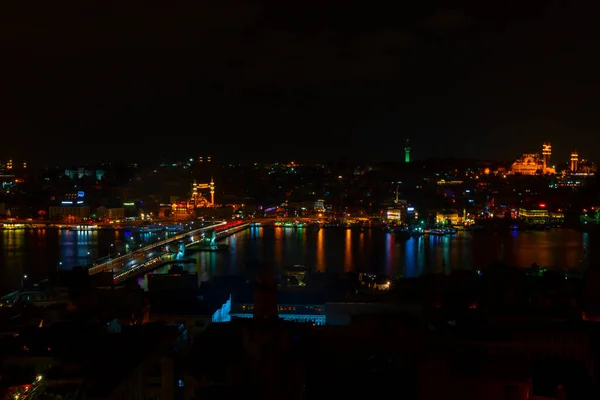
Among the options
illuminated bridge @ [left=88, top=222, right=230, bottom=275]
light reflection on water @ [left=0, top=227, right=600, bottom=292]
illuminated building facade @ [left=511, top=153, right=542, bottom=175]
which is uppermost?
illuminated building facade @ [left=511, top=153, right=542, bottom=175]

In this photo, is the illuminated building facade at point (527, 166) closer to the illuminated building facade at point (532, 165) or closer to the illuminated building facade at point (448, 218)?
the illuminated building facade at point (532, 165)

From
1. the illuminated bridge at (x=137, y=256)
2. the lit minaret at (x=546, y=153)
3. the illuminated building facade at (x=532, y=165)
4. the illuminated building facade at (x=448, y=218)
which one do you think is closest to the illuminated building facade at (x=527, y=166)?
the illuminated building facade at (x=532, y=165)

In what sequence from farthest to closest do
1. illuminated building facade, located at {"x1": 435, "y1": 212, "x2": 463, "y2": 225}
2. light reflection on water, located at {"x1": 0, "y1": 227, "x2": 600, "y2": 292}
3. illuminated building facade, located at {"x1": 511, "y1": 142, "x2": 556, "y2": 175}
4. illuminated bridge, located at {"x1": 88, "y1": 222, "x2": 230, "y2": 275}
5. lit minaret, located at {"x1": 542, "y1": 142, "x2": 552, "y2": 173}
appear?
1. lit minaret, located at {"x1": 542, "y1": 142, "x2": 552, "y2": 173}
2. illuminated building facade, located at {"x1": 511, "y1": 142, "x2": 556, "y2": 175}
3. illuminated building facade, located at {"x1": 435, "y1": 212, "x2": 463, "y2": 225}
4. light reflection on water, located at {"x1": 0, "y1": 227, "x2": 600, "y2": 292}
5. illuminated bridge, located at {"x1": 88, "y1": 222, "x2": 230, "y2": 275}

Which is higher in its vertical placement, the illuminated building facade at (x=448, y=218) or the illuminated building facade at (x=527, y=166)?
the illuminated building facade at (x=527, y=166)

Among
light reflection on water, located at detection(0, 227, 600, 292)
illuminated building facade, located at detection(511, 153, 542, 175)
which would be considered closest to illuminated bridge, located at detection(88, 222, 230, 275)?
light reflection on water, located at detection(0, 227, 600, 292)

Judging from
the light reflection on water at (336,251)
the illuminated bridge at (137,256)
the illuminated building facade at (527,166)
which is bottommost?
the light reflection on water at (336,251)

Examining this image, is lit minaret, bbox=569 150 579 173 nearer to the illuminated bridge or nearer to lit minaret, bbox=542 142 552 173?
lit minaret, bbox=542 142 552 173

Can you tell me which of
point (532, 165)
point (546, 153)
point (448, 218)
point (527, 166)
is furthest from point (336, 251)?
point (546, 153)

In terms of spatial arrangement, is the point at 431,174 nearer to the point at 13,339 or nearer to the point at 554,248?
the point at 554,248

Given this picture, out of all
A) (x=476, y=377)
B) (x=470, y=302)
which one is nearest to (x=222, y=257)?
(x=470, y=302)
